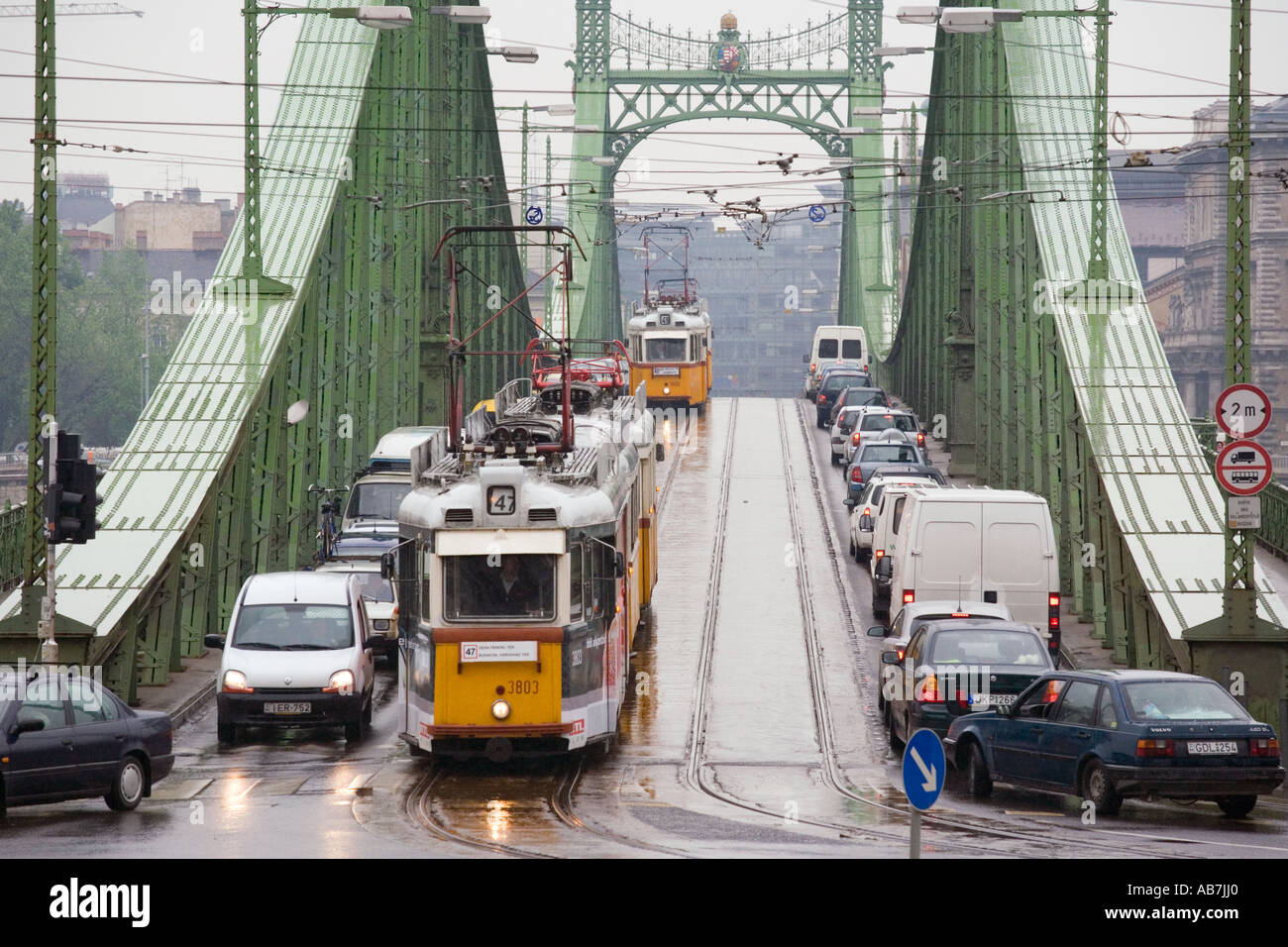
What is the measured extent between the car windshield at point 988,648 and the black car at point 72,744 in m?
7.56

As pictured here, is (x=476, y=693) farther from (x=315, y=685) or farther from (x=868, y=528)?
(x=868, y=528)

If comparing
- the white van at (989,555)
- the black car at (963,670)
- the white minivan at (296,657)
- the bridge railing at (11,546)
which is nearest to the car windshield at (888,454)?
the bridge railing at (11,546)

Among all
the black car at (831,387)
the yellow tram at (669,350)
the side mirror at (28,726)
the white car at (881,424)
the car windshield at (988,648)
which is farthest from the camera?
the black car at (831,387)

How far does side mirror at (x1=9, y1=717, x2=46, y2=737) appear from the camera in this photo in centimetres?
1700

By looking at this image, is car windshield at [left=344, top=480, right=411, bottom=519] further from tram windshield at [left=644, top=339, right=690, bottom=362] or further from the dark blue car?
tram windshield at [left=644, top=339, right=690, bottom=362]

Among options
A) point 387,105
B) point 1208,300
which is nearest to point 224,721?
point 387,105

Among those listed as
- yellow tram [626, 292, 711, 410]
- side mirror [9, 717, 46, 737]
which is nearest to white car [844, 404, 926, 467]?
yellow tram [626, 292, 711, 410]

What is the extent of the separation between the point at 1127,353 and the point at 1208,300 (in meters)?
85.5

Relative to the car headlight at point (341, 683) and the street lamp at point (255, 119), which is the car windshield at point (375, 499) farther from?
the car headlight at point (341, 683)

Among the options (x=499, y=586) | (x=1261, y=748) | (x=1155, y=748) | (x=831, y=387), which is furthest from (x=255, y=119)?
(x=831, y=387)

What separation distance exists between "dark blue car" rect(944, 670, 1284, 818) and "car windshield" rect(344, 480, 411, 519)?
1615 centimetres

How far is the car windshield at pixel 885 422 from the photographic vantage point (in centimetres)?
4884

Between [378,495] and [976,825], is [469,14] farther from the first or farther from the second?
[976,825]
